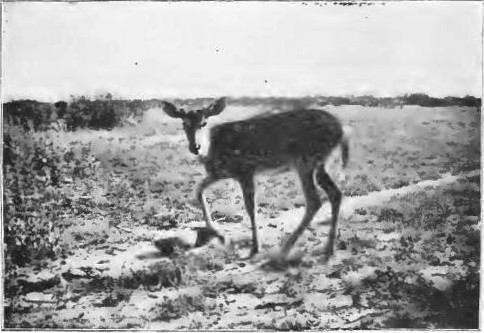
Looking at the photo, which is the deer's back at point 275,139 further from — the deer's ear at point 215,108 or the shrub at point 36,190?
the shrub at point 36,190

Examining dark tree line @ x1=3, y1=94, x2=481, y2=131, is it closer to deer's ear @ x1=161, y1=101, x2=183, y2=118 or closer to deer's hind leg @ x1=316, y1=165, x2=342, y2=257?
deer's ear @ x1=161, y1=101, x2=183, y2=118

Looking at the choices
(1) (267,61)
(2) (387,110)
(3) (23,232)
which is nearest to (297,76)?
(1) (267,61)

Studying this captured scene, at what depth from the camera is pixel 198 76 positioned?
11.8 ft

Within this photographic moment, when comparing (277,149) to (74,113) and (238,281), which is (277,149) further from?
(74,113)

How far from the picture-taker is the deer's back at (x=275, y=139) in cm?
362

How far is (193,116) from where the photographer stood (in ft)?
11.8

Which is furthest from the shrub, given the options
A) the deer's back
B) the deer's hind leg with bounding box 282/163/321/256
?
the deer's hind leg with bounding box 282/163/321/256

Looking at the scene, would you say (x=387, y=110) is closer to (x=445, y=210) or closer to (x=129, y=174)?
(x=445, y=210)

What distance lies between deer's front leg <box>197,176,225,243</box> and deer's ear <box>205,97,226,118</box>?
324 millimetres

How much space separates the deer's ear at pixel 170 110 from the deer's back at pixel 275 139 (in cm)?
20

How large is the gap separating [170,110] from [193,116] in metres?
0.12

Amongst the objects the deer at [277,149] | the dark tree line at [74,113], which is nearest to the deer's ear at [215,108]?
the deer at [277,149]

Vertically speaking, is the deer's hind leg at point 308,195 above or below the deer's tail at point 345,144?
below

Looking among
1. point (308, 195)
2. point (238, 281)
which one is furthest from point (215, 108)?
point (238, 281)
